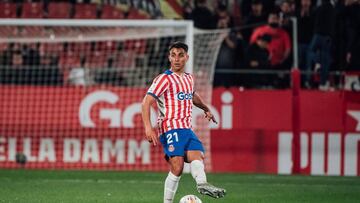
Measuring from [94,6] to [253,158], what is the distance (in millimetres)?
5586

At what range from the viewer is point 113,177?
15102 millimetres

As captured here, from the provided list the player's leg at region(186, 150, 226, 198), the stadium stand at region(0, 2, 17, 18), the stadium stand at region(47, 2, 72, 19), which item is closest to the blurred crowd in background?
the stadium stand at region(0, 2, 17, 18)

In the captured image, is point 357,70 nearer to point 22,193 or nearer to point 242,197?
point 242,197

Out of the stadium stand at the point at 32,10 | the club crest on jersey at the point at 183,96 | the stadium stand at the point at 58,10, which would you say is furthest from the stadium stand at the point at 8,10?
the club crest on jersey at the point at 183,96

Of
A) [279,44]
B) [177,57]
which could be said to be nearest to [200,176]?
[177,57]

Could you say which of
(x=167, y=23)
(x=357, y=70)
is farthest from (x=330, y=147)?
(x=167, y=23)

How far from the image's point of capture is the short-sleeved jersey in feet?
30.2

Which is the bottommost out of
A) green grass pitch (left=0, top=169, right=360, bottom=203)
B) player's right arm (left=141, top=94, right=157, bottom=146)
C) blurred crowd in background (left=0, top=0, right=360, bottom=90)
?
green grass pitch (left=0, top=169, right=360, bottom=203)

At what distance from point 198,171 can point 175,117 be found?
66 centimetres

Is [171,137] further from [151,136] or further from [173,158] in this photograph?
[151,136]

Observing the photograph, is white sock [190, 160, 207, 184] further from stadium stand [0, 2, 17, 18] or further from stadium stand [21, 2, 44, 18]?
stadium stand [0, 2, 17, 18]

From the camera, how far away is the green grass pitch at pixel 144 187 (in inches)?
439

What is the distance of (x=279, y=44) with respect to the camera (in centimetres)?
1895

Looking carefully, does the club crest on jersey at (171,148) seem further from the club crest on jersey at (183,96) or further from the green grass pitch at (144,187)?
the green grass pitch at (144,187)
